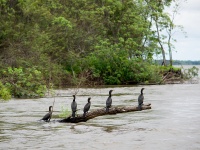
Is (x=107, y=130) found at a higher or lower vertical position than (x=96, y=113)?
lower

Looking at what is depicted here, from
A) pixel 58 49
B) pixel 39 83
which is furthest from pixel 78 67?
pixel 39 83

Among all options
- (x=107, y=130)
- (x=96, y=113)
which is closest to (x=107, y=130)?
(x=107, y=130)

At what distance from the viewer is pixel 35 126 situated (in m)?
23.1

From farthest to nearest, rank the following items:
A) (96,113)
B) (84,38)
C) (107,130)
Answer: (84,38) → (96,113) → (107,130)

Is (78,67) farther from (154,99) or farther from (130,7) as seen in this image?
(154,99)

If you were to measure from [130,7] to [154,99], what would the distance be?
26.5m

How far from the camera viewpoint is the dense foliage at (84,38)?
50094 mm

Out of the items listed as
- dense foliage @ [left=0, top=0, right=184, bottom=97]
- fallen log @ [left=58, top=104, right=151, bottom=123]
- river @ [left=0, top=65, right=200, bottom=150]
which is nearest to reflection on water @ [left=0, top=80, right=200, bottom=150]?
river @ [left=0, top=65, right=200, bottom=150]

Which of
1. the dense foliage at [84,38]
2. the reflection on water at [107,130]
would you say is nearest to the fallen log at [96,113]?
the reflection on water at [107,130]

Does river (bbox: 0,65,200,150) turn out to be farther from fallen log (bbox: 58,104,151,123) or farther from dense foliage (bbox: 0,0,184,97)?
dense foliage (bbox: 0,0,184,97)

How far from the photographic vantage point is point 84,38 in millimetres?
59281

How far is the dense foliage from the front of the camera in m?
50.1

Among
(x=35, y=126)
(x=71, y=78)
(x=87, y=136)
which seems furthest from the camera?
(x=71, y=78)

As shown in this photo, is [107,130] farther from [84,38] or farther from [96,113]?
[84,38]
